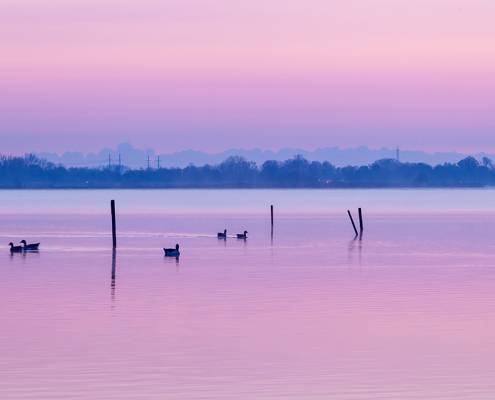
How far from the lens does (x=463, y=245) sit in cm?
5428

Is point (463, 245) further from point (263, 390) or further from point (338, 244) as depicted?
point (263, 390)

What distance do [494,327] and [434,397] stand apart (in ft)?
24.8

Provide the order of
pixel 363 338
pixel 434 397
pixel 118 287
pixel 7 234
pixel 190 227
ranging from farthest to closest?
pixel 190 227 → pixel 7 234 → pixel 118 287 → pixel 363 338 → pixel 434 397

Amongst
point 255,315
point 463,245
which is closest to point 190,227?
point 463,245

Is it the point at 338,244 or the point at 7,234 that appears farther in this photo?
the point at 7,234

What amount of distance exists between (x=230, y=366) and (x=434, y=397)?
429cm

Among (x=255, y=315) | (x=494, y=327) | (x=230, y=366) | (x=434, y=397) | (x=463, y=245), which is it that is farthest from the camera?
(x=463, y=245)

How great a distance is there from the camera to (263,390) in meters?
16.1

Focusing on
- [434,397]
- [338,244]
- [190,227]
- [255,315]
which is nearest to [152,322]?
[255,315]

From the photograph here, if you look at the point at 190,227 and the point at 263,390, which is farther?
the point at 190,227

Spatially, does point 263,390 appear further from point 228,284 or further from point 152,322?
point 228,284

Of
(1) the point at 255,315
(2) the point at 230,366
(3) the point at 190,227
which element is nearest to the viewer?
(2) the point at 230,366

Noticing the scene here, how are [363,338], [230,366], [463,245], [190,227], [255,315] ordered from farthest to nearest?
[190,227] < [463,245] < [255,315] < [363,338] < [230,366]

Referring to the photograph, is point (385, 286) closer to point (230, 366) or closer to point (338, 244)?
point (230, 366)
